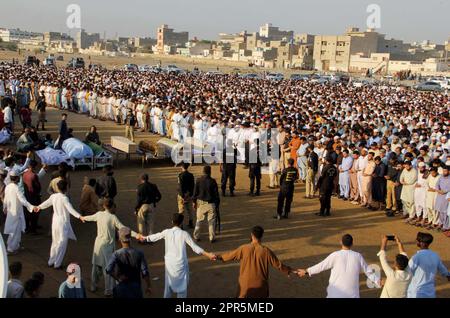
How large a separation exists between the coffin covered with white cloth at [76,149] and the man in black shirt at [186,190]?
15.7 ft

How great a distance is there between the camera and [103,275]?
24.2 feet

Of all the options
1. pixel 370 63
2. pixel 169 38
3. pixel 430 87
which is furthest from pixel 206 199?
pixel 169 38

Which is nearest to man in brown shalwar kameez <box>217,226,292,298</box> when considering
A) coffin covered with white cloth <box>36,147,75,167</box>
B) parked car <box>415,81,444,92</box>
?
coffin covered with white cloth <box>36,147,75,167</box>

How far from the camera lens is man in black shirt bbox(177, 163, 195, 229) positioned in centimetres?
974

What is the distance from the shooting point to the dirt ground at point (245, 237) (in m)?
7.66

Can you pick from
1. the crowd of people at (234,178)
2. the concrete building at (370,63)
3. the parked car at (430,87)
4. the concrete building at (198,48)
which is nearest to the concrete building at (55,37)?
the concrete building at (198,48)

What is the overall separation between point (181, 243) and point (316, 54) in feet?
307

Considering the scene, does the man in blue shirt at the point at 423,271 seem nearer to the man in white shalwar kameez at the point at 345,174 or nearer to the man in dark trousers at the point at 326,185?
the man in dark trousers at the point at 326,185

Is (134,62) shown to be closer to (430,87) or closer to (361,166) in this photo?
(430,87)

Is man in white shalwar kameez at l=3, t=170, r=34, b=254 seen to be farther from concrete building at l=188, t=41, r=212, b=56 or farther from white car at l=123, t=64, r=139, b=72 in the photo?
concrete building at l=188, t=41, r=212, b=56

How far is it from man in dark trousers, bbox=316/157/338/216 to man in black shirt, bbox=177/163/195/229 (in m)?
2.98

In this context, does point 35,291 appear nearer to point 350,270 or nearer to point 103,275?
point 103,275

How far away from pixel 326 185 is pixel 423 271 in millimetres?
5412
